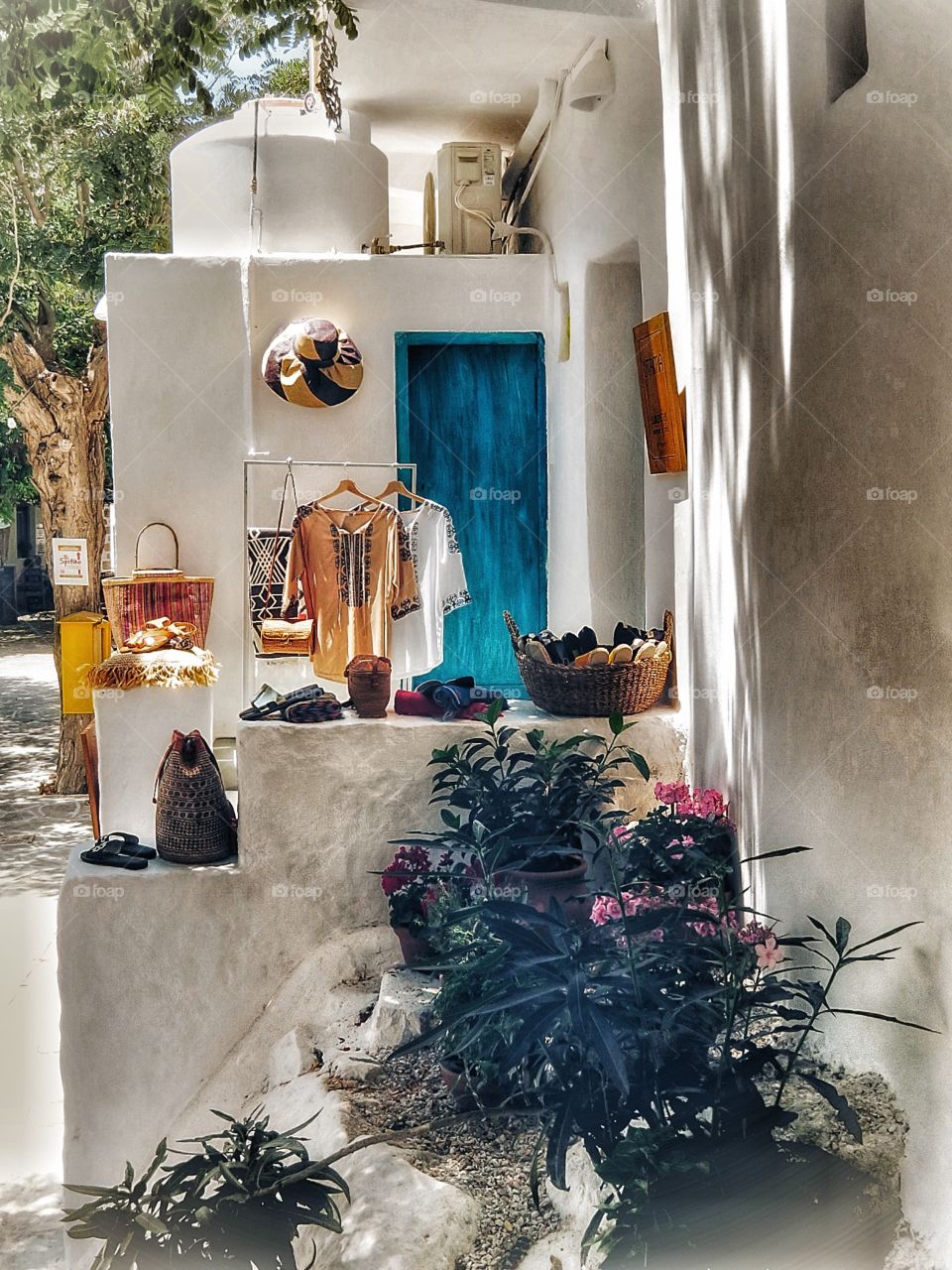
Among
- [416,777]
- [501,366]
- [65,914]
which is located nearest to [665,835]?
[416,777]

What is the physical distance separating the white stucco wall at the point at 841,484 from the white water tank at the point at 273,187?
3660 mm

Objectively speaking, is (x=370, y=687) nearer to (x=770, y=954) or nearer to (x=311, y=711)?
(x=311, y=711)

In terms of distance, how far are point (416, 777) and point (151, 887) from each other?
102 cm

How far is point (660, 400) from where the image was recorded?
15.9ft

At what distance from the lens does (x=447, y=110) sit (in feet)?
24.7

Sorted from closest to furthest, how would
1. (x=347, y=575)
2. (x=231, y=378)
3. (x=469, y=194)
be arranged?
1. (x=347, y=575)
2. (x=231, y=378)
3. (x=469, y=194)

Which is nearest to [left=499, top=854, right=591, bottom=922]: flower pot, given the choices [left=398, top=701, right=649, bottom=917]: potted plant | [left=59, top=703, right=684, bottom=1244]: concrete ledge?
[left=398, top=701, right=649, bottom=917]: potted plant

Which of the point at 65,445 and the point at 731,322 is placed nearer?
the point at 731,322

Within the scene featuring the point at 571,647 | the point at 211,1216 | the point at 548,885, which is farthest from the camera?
the point at 571,647

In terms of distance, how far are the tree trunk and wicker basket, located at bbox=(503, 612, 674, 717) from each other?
6.59 meters

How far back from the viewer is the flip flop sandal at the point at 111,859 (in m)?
4.36

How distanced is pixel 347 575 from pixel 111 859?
169 centimetres

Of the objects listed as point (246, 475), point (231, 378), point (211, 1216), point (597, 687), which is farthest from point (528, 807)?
point (231, 378)

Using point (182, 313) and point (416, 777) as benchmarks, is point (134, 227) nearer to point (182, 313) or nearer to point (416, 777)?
point (182, 313)
